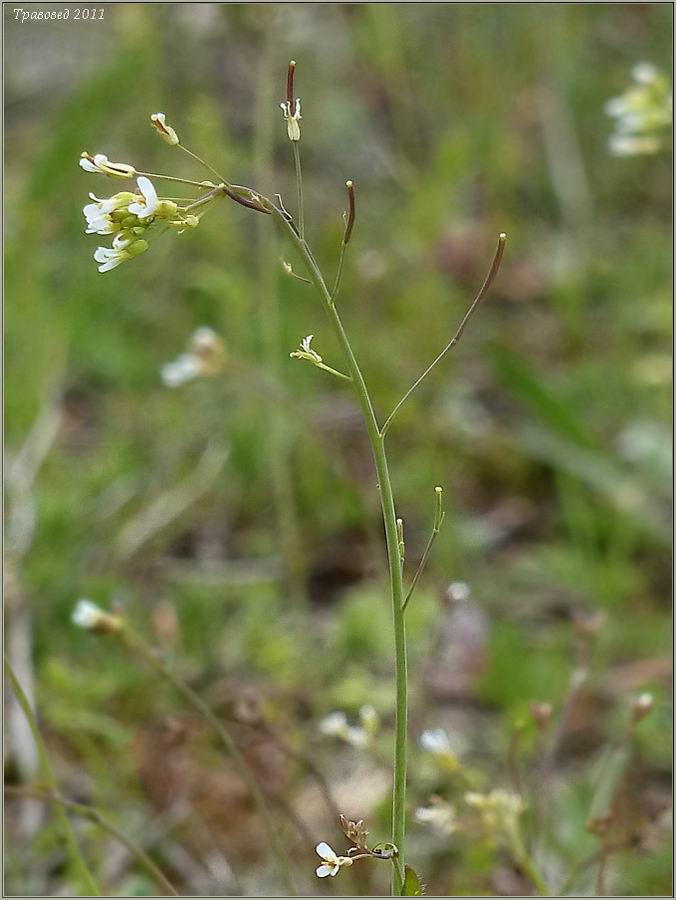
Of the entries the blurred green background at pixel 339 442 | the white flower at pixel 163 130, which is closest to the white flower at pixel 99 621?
the blurred green background at pixel 339 442

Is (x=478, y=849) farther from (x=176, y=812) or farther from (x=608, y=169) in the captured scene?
(x=608, y=169)

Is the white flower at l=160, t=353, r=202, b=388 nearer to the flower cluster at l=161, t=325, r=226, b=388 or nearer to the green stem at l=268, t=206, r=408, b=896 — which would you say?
the flower cluster at l=161, t=325, r=226, b=388

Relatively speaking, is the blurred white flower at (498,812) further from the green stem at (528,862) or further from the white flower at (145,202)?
the white flower at (145,202)

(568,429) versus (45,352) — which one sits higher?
(45,352)

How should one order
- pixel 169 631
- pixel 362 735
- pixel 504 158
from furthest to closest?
pixel 504 158
pixel 169 631
pixel 362 735

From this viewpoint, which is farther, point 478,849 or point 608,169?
point 608,169

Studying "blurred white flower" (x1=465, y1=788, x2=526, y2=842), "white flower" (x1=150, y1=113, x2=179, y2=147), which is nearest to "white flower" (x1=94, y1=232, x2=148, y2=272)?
"white flower" (x1=150, y1=113, x2=179, y2=147)

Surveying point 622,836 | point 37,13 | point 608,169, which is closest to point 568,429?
point 622,836
